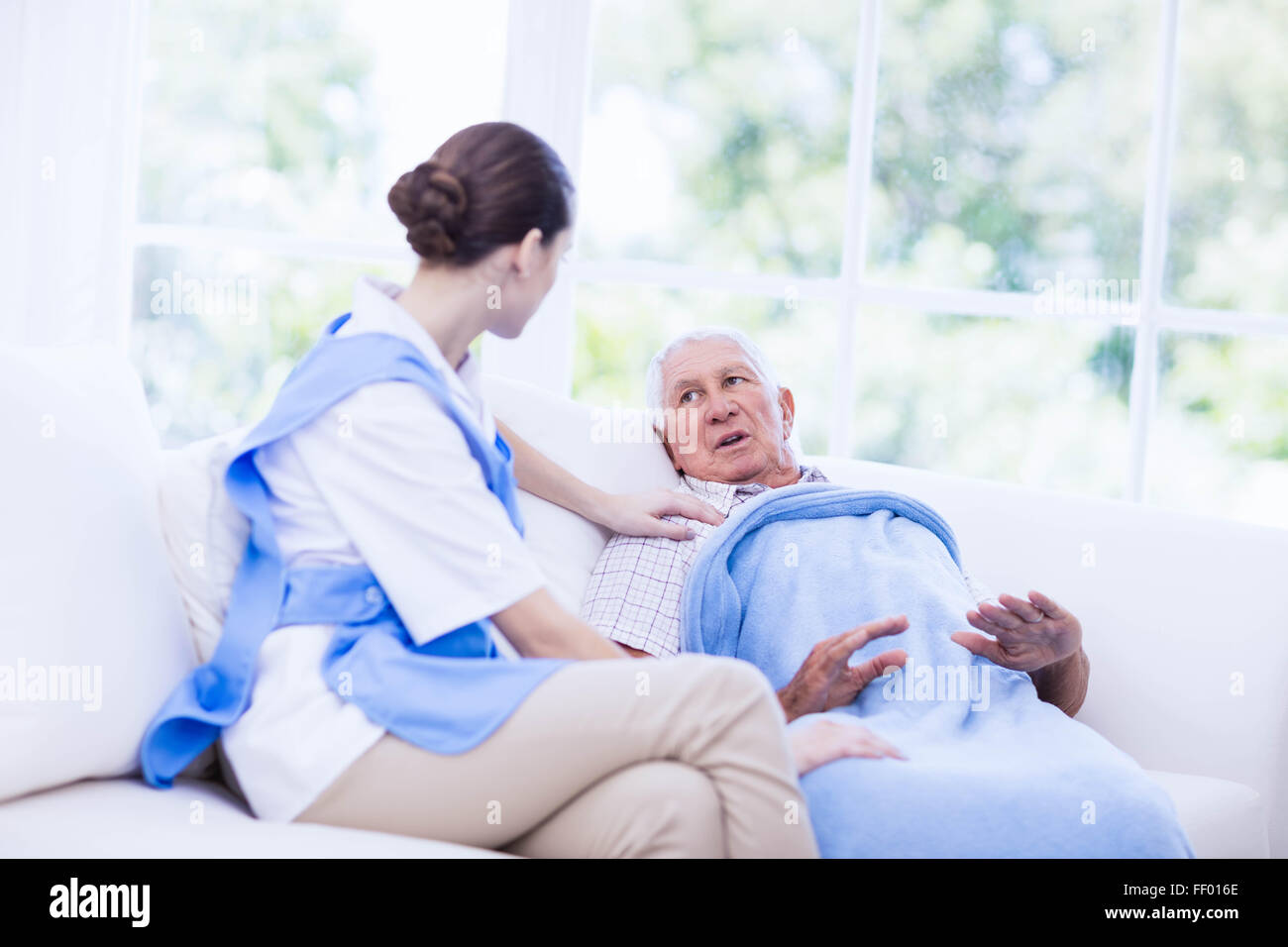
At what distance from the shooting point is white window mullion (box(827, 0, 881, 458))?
2.94 m

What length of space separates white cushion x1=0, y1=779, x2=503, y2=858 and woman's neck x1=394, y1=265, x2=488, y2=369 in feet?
1.80

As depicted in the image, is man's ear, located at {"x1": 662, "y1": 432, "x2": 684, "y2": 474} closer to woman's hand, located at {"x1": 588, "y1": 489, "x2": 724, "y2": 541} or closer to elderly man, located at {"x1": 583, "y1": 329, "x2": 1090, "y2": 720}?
elderly man, located at {"x1": 583, "y1": 329, "x2": 1090, "y2": 720}

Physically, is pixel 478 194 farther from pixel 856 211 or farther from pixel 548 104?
pixel 856 211

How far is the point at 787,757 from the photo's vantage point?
3.75ft

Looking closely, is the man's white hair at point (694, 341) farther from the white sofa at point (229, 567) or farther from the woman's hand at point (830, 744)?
the woman's hand at point (830, 744)

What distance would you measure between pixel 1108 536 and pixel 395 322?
1230mm

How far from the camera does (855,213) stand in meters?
2.96

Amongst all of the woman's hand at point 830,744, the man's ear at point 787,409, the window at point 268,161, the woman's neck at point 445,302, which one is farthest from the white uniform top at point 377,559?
the window at point 268,161

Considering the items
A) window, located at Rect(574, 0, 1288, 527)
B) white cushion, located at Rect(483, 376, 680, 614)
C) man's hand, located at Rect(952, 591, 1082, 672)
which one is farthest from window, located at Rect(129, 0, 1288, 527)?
man's hand, located at Rect(952, 591, 1082, 672)

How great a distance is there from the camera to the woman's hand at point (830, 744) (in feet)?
4.20

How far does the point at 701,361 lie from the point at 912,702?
0.77m

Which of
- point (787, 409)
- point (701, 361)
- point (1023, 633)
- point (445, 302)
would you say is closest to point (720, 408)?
point (701, 361)
